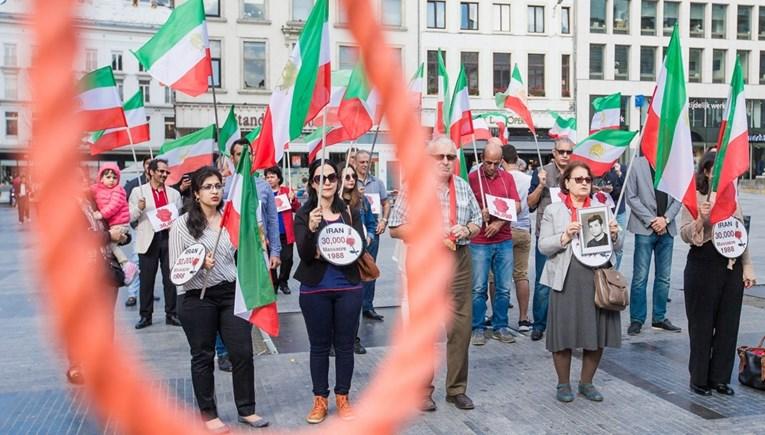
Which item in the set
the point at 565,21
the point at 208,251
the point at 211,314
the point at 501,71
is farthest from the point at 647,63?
Answer: the point at 211,314

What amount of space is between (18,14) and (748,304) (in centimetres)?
1033

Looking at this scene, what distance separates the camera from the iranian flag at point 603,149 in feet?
28.2

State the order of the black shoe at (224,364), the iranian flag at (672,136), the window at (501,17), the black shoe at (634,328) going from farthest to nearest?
the window at (501,17) < the black shoe at (634,328) < the black shoe at (224,364) < the iranian flag at (672,136)

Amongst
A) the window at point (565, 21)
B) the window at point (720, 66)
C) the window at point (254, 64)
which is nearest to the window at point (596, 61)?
the window at point (565, 21)

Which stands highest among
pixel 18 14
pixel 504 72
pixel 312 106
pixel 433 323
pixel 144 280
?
pixel 504 72

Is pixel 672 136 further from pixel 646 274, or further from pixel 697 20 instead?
pixel 697 20

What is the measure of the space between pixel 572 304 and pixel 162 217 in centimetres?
460

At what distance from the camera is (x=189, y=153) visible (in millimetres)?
9008

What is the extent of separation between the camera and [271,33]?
40.1 metres

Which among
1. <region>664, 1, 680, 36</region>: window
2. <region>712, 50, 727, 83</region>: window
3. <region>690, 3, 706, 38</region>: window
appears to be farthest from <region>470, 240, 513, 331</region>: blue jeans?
<region>712, 50, 727, 83</region>: window

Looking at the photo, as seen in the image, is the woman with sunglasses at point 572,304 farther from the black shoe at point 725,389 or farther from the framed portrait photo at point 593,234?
the black shoe at point 725,389

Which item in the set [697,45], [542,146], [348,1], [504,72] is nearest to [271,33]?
[504,72]

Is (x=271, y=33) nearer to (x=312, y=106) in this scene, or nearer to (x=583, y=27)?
(x=583, y=27)

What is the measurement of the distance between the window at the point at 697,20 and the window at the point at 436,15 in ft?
61.7
